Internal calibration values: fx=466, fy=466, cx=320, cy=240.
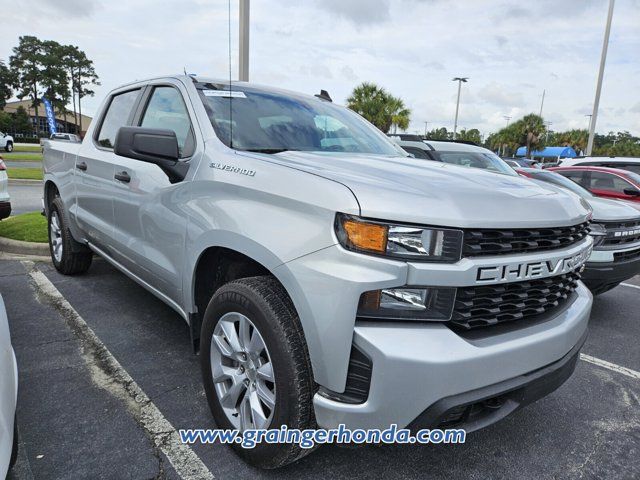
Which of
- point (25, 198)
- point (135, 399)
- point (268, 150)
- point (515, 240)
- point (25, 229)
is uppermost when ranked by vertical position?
point (268, 150)

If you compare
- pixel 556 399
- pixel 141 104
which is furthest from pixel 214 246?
pixel 556 399

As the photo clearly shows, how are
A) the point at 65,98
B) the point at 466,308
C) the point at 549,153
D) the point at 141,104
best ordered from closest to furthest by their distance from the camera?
the point at 466,308
the point at 141,104
the point at 549,153
the point at 65,98

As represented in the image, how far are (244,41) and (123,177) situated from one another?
4447mm

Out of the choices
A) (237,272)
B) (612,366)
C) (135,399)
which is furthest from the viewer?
(612,366)

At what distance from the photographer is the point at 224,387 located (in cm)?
224

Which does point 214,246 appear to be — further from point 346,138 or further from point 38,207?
point 38,207

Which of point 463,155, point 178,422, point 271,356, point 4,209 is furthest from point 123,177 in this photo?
point 463,155

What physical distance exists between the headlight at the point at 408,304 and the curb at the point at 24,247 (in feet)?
17.9

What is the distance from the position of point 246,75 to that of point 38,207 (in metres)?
5.45

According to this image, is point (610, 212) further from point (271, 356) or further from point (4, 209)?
point (4, 209)

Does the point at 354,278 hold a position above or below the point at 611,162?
below

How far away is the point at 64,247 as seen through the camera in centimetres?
471

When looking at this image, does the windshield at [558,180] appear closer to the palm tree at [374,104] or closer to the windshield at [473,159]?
the windshield at [473,159]

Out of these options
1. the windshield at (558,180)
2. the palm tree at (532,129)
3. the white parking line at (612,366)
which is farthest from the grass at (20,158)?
the palm tree at (532,129)
